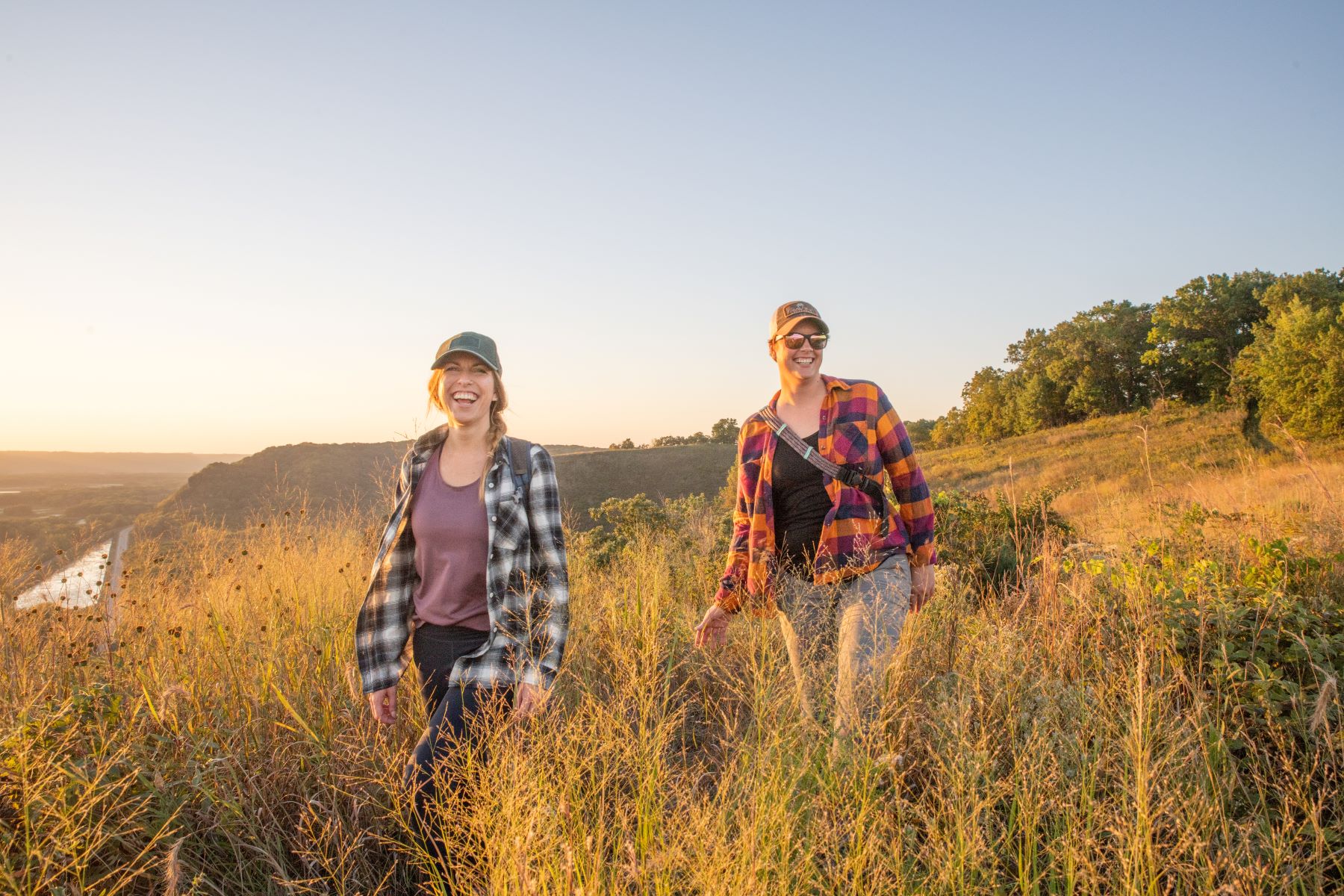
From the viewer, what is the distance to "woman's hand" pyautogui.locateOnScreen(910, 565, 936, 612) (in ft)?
9.20

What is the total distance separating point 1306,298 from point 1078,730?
44.4 meters

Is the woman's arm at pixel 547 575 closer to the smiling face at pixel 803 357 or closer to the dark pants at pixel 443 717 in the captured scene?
the dark pants at pixel 443 717

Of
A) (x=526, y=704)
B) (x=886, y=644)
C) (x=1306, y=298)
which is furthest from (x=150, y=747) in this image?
(x=1306, y=298)

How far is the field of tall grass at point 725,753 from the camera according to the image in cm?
156

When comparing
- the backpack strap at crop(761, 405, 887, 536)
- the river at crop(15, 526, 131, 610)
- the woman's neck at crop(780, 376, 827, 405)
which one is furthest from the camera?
the river at crop(15, 526, 131, 610)

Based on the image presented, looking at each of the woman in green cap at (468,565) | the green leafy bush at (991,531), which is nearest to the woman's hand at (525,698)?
the woman in green cap at (468,565)

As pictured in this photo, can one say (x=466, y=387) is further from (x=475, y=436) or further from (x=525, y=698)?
(x=525, y=698)

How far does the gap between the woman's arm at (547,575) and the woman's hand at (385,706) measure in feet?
2.16

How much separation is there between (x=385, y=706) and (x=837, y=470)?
2.02 metres

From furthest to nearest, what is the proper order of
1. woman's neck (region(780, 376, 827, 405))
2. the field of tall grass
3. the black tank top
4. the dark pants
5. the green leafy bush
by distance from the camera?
the green leafy bush → woman's neck (region(780, 376, 827, 405)) → the black tank top → the dark pants → the field of tall grass

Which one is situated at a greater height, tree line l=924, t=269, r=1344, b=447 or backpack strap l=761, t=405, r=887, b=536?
tree line l=924, t=269, r=1344, b=447

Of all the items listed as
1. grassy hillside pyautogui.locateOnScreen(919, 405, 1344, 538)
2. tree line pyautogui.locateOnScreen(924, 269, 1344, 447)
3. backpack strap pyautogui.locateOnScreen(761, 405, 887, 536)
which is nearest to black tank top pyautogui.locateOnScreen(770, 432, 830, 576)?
backpack strap pyautogui.locateOnScreen(761, 405, 887, 536)

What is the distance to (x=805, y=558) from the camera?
2883 millimetres

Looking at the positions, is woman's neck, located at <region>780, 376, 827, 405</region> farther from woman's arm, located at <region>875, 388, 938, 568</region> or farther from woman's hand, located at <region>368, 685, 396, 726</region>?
woman's hand, located at <region>368, 685, 396, 726</region>
